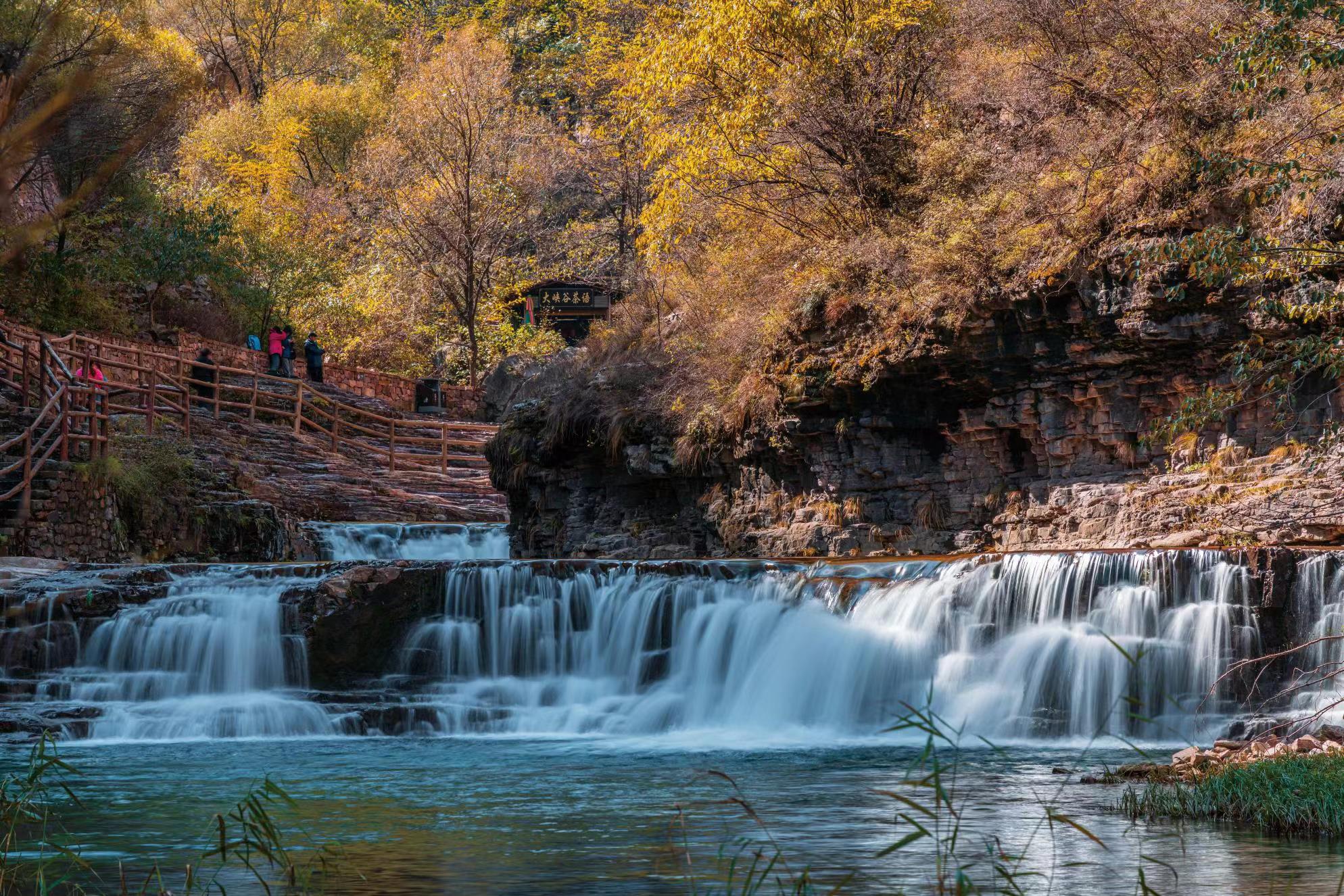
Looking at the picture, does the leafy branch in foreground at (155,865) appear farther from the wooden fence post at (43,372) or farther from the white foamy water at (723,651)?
the wooden fence post at (43,372)

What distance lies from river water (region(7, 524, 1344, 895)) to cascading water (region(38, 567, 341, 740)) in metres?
0.03

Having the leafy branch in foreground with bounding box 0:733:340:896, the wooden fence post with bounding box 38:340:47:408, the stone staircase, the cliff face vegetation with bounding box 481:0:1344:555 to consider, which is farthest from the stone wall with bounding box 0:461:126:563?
the leafy branch in foreground with bounding box 0:733:340:896

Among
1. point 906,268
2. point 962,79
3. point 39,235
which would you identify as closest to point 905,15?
point 962,79

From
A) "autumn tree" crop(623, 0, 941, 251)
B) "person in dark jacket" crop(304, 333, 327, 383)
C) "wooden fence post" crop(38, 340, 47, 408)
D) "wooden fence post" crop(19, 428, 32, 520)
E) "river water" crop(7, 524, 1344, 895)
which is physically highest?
"autumn tree" crop(623, 0, 941, 251)

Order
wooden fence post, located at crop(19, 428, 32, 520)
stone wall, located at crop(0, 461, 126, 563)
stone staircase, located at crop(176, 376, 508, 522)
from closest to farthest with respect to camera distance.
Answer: wooden fence post, located at crop(19, 428, 32, 520)
stone wall, located at crop(0, 461, 126, 563)
stone staircase, located at crop(176, 376, 508, 522)

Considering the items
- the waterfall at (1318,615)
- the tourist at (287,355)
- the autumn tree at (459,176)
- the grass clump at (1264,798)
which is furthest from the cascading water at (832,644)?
the autumn tree at (459,176)

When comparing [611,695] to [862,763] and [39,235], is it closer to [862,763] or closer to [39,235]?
[862,763]

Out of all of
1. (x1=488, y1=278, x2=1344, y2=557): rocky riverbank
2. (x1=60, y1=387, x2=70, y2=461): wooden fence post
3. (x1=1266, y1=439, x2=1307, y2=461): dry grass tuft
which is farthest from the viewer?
(x1=60, y1=387, x2=70, y2=461): wooden fence post

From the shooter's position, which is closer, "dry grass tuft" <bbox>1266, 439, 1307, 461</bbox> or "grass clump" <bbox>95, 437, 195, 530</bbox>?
"dry grass tuft" <bbox>1266, 439, 1307, 461</bbox>

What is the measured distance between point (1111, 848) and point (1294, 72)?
46.4ft

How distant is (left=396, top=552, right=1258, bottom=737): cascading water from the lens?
1373 centimetres

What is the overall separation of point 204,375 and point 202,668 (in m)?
24.3

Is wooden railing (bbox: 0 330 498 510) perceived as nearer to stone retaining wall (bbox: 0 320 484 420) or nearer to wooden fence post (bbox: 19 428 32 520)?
stone retaining wall (bbox: 0 320 484 420)

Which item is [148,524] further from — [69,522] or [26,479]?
[26,479]
